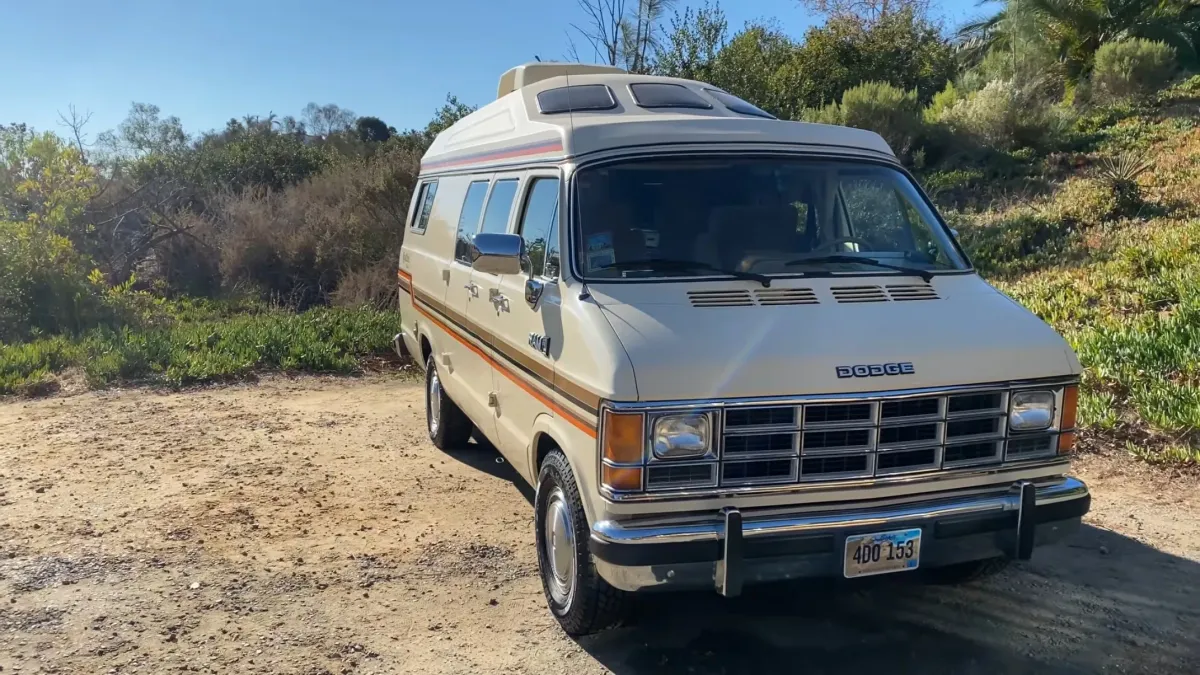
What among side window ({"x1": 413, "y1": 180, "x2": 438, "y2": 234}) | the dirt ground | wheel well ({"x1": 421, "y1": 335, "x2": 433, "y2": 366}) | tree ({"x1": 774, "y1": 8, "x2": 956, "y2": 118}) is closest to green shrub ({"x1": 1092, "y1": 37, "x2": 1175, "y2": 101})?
tree ({"x1": 774, "y1": 8, "x2": 956, "y2": 118})

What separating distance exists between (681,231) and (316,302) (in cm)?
1167

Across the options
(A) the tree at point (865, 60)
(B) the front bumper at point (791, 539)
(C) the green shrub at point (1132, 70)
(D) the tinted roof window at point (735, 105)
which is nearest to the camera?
(B) the front bumper at point (791, 539)

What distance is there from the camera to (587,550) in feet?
13.0

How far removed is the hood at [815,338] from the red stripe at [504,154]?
102 centimetres

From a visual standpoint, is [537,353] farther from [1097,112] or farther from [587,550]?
[1097,112]

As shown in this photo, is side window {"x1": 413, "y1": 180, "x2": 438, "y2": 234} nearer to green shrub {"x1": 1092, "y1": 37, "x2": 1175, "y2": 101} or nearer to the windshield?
the windshield

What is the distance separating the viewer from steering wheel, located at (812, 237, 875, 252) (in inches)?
184

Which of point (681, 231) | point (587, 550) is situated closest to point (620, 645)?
point (587, 550)

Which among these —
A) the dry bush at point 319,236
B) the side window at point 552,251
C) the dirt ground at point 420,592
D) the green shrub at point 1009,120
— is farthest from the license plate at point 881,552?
the green shrub at point 1009,120

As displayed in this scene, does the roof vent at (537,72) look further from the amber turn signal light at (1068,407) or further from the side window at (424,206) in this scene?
the amber turn signal light at (1068,407)

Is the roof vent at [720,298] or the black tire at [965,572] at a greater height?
the roof vent at [720,298]

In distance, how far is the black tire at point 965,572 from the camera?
4.57 metres

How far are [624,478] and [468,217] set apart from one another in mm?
3054

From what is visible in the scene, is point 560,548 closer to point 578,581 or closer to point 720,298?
point 578,581
